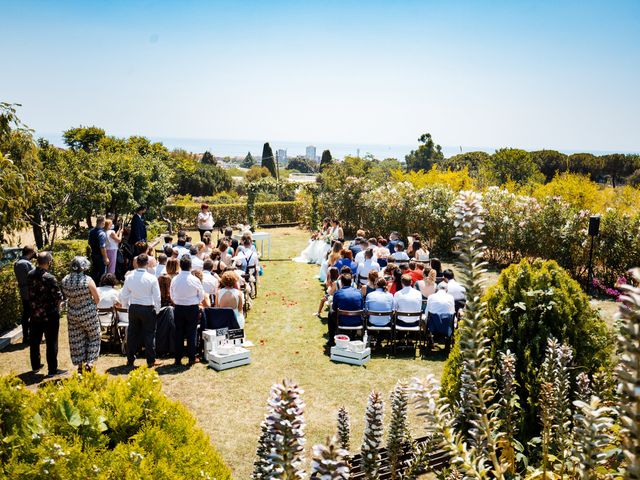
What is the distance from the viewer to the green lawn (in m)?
6.84

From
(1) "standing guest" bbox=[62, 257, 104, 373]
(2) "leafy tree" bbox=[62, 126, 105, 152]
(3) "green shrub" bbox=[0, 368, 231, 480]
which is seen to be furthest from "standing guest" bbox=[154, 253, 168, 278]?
(2) "leafy tree" bbox=[62, 126, 105, 152]

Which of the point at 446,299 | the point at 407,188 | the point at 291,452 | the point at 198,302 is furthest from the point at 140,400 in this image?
the point at 407,188

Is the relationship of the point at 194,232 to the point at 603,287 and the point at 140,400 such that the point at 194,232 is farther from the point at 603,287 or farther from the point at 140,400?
the point at 140,400

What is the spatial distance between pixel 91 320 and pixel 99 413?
4716 millimetres

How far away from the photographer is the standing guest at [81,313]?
300 inches

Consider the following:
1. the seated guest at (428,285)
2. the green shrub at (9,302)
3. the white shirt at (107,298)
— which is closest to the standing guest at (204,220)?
the green shrub at (9,302)

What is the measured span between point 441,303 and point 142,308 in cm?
564

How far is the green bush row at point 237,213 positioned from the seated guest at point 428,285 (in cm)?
1903

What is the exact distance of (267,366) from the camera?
9.02m

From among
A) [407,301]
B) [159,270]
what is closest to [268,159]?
[159,270]

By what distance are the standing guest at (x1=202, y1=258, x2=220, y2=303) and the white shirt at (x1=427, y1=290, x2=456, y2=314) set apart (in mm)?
4479

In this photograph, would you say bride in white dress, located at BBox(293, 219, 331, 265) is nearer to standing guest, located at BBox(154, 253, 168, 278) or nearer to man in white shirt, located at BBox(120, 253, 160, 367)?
standing guest, located at BBox(154, 253, 168, 278)

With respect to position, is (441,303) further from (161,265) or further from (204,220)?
(204,220)

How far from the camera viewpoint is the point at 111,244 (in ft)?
44.1
